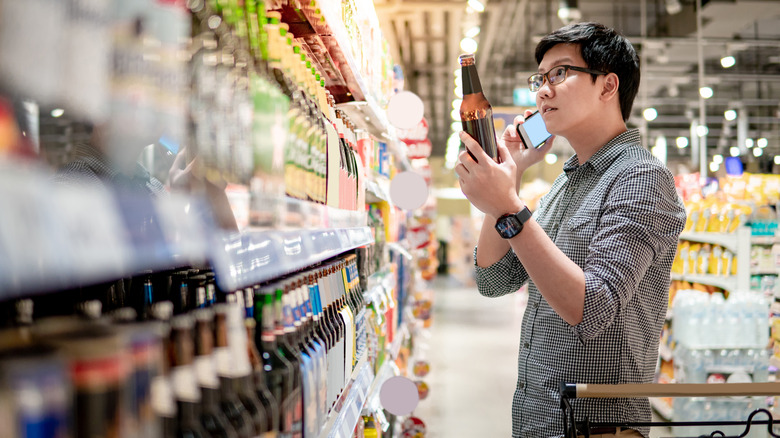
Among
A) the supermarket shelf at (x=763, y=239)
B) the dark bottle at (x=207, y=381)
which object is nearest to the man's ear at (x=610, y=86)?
the dark bottle at (x=207, y=381)

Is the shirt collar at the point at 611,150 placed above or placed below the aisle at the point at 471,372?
above

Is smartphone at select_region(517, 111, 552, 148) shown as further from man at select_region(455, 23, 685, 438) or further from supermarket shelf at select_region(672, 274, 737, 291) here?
supermarket shelf at select_region(672, 274, 737, 291)

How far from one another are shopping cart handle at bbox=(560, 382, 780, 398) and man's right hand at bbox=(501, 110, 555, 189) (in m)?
0.77

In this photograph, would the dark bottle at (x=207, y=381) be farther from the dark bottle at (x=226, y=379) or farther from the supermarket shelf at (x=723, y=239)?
the supermarket shelf at (x=723, y=239)

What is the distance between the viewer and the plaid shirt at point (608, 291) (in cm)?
152

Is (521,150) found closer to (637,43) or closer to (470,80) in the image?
(470,80)

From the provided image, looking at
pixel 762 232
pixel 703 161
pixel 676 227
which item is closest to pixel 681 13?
pixel 703 161

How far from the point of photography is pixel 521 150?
213 cm

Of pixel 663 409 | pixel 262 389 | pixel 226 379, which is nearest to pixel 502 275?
pixel 262 389

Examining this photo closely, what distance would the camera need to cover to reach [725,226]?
5.48 m

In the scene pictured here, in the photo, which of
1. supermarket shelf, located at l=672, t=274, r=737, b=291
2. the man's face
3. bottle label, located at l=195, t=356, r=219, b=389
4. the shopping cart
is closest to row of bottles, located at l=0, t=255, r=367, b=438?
bottle label, located at l=195, t=356, r=219, b=389

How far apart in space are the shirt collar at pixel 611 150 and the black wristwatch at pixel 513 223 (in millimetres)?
494

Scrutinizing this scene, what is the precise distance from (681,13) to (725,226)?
22.4 feet

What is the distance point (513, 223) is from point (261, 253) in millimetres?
705
